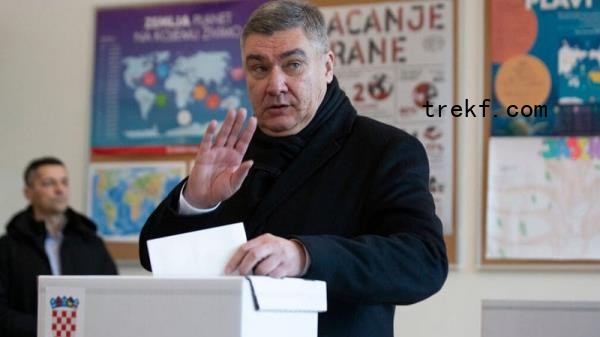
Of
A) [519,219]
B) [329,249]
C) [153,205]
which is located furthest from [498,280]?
[329,249]

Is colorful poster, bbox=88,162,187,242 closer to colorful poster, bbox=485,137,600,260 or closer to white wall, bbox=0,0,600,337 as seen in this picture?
white wall, bbox=0,0,600,337

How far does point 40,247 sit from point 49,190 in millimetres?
317

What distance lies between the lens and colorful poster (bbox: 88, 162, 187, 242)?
Answer: 4.61 metres

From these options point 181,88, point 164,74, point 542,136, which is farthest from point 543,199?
Answer: point 164,74

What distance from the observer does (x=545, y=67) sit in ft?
13.0

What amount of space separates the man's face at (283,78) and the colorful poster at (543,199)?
2318 mm

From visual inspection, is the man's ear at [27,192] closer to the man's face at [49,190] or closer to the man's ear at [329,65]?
the man's face at [49,190]

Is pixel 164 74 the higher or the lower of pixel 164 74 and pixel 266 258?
the higher

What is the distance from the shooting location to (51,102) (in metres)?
4.86

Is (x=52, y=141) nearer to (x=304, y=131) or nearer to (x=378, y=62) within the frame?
(x=378, y=62)

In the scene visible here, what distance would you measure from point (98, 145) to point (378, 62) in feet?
4.74

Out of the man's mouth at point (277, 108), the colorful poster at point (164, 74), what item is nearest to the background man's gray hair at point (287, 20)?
the man's mouth at point (277, 108)

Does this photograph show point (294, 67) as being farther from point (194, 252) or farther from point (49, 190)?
point (49, 190)

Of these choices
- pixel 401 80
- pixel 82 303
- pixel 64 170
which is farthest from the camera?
pixel 64 170
